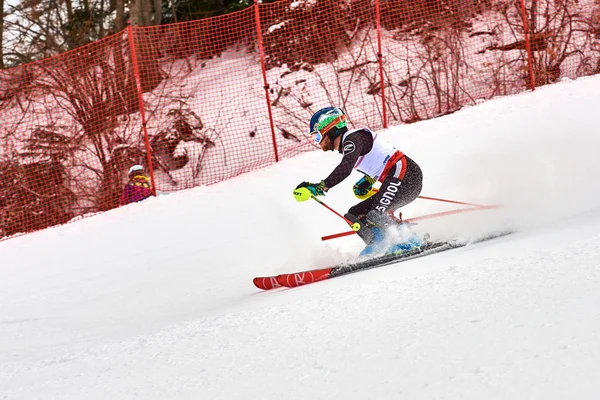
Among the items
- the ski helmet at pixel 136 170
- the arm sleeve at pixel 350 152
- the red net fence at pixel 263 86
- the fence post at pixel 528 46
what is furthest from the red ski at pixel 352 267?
the fence post at pixel 528 46

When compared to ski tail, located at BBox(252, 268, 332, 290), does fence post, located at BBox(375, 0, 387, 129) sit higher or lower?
higher

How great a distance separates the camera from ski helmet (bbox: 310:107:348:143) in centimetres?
661

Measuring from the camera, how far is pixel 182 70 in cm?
1542

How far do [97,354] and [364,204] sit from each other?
2928 mm

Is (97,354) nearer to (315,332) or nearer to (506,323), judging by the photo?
(315,332)

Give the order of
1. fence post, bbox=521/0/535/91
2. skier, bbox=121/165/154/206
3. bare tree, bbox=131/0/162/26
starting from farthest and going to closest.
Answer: bare tree, bbox=131/0/162/26
fence post, bbox=521/0/535/91
skier, bbox=121/165/154/206

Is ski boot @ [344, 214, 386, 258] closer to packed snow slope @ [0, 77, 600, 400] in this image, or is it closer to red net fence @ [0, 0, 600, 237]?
packed snow slope @ [0, 77, 600, 400]

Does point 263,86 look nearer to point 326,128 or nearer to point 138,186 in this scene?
point 138,186

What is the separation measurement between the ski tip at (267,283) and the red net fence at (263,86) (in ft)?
20.9

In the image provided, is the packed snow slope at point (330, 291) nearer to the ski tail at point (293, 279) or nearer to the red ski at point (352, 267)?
the ski tail at point (293, 279)

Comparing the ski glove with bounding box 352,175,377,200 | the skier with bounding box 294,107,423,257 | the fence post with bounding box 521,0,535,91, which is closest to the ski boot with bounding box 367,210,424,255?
the skier with bounding box 294,107,423,257

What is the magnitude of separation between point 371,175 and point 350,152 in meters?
0.43

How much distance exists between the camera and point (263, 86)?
13133 millimetres

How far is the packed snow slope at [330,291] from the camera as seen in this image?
3230 millimetres
